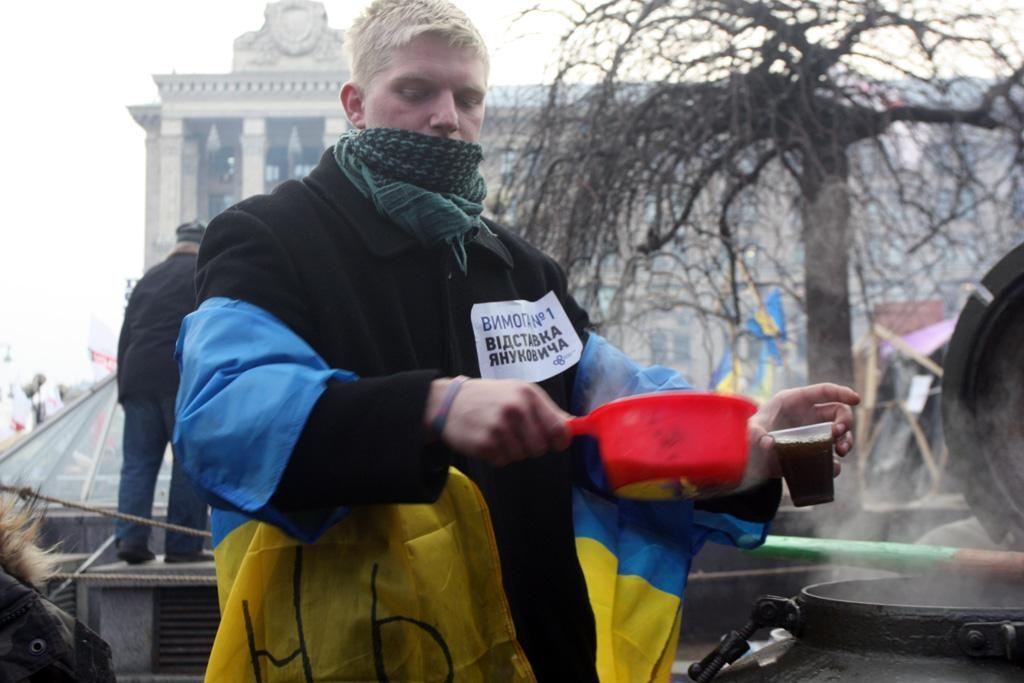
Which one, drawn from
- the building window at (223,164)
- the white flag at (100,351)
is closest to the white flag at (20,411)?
the white flag at (100,351)

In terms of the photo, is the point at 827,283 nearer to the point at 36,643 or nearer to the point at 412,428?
the point at 36,643

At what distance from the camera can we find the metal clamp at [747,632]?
2.38 meters

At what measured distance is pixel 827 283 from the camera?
736cm

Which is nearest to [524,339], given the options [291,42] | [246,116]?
[246,116]

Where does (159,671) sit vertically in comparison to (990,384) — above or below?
below

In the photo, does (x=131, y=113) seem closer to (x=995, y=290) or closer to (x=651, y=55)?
(x=651, y=55)

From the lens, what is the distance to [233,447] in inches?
54.6

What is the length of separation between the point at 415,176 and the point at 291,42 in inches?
2769

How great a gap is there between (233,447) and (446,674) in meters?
0.45

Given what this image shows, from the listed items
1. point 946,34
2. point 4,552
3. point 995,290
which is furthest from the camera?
point 946,34

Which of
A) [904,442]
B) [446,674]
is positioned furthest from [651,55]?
[904,442]

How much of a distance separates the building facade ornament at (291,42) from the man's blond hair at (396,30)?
226ft

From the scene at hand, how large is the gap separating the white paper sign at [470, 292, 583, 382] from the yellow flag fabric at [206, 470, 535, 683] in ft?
1.17

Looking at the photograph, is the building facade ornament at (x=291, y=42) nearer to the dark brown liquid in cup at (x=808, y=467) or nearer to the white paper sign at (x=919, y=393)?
the white paper sign at (x=919, y=393)
